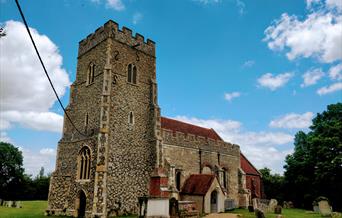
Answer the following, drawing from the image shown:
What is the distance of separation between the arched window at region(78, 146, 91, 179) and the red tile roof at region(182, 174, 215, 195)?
7.56 meters

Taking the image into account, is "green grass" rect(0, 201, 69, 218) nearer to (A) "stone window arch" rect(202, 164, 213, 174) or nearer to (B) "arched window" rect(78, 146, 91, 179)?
(B) "arched window" rect(78, 146, 91, 179)

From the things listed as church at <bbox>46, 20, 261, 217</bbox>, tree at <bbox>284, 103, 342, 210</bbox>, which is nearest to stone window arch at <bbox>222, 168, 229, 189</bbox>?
church at <bbox>46, 20, 261, 217</bbox>

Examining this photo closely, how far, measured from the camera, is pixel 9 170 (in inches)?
1843

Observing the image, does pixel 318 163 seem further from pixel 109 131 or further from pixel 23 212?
pixel 23 212

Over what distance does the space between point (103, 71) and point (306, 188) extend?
82.3 feet

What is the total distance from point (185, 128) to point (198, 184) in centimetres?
702

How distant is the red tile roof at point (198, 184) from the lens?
68.3 ft

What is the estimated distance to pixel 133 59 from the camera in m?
22.0

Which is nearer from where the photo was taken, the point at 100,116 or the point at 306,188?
the point at 100,116

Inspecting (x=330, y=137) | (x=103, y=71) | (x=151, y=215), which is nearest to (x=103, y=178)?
(x=151, y=215)

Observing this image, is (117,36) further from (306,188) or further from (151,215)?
(306,188)

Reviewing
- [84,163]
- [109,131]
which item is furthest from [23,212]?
[109,131]

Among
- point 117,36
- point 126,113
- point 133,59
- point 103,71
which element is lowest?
point 126,113

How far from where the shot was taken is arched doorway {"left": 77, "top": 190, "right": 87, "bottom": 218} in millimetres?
18531
